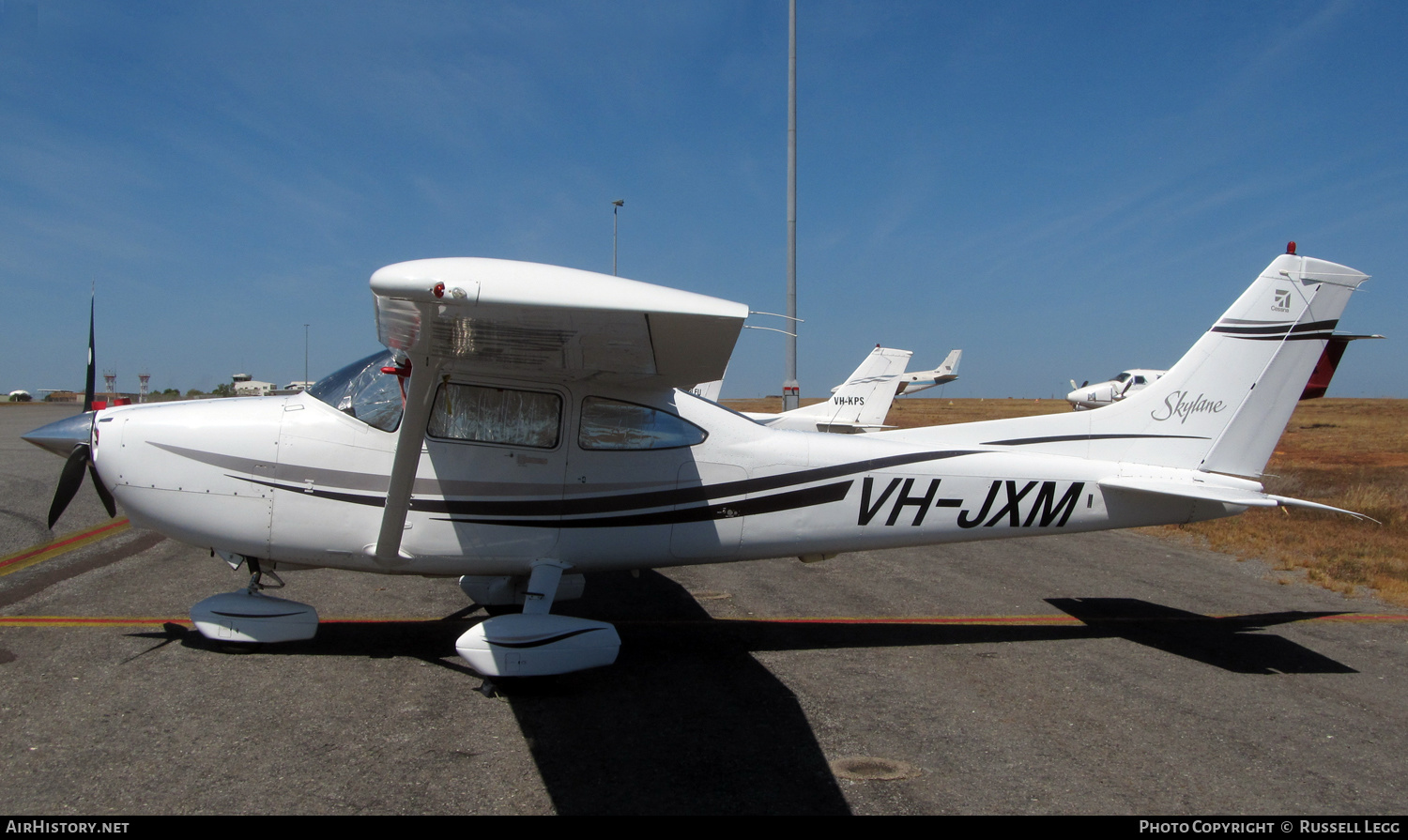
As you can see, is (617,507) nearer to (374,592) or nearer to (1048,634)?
(374,592)

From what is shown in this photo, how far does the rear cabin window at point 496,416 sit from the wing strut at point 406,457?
1.00ft

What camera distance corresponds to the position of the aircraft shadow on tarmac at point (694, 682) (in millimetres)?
3387

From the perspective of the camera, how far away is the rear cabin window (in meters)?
4.70

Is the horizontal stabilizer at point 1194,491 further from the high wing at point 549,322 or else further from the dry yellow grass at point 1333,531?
the high wing at point 549,322

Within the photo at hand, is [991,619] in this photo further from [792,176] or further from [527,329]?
[792,176]

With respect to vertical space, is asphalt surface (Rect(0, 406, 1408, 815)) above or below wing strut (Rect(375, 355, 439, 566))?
below

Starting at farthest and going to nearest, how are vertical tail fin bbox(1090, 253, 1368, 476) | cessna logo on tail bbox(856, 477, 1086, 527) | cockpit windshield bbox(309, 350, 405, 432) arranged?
1. vertical tail fin bbox(1090, 253, 1368, 476)
2. cessna logo on tail bbox(856, 477, 1086, 527)
3. cockpit windshield bbox(309, 350, 405, 432)

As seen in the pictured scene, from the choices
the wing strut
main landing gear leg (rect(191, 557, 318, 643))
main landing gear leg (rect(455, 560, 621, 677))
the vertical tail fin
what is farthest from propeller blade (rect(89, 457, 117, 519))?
the vertical tail fin

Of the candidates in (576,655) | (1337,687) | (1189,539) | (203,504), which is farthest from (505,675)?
(1189,539)

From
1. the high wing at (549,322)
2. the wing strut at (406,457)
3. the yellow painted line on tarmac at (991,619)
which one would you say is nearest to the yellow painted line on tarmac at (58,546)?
the wing strut at (406,457)

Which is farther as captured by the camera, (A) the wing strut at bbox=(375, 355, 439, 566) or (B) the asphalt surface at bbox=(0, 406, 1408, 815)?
(A) the wing strut at bbox=(375, 355, 439, 566)

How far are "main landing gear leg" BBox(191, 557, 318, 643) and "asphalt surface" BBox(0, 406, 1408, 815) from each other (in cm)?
17

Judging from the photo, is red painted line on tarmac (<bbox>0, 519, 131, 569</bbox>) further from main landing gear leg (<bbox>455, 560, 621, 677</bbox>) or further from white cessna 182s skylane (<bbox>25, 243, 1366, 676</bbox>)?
main landing gear leg (<bbox>455, 560, 621, 677</bbox>)

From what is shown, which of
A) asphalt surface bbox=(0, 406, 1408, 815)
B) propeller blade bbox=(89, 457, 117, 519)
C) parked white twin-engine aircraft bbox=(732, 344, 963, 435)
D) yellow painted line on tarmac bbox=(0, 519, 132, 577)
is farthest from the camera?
parked white twin-engine aircraft bbox=(732, 344, 963, 435)
